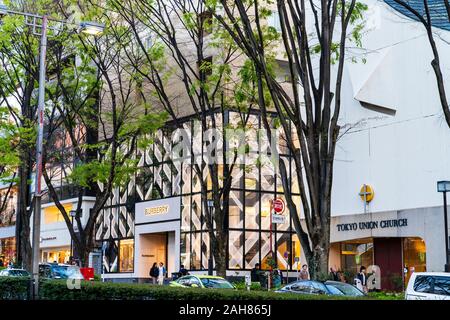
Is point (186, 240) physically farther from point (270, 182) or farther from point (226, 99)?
point (226, 99)


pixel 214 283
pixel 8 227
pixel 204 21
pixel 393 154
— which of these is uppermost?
pixel 204 21

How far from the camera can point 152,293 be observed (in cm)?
1427

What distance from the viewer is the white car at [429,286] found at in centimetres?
1658

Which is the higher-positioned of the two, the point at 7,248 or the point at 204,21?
the point at 204,21

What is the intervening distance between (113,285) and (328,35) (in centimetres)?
845

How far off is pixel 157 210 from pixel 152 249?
3381mm

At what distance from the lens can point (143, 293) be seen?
1455cm

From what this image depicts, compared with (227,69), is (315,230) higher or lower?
lower

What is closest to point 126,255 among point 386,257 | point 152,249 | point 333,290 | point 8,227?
point 152,249

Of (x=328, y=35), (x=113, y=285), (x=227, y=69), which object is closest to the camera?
(x=113, y=285)

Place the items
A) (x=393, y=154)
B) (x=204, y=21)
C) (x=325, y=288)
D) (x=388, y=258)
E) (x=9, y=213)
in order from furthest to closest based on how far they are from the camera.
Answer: (x=9, y=213)
(x=388, y=258)
(x=393, y=154)
(x=204, y=21)
(x=325, y=288)

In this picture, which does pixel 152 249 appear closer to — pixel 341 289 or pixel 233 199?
pixel 233 199

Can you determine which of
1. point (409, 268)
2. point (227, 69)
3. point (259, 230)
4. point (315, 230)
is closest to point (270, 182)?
point (259, 230)
